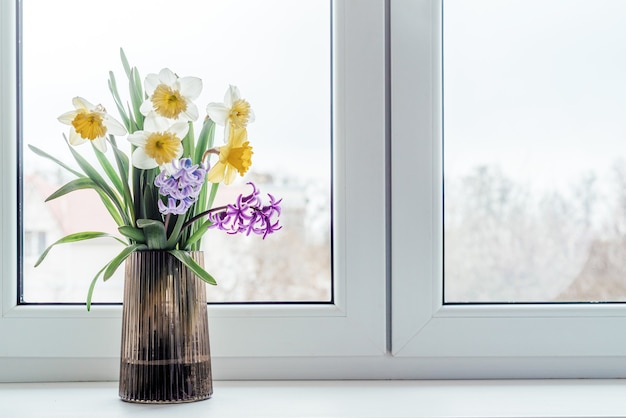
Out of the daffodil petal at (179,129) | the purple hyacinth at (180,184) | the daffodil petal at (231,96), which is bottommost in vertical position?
the purple hyacinth at (180,184)

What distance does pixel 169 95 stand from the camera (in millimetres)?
1033

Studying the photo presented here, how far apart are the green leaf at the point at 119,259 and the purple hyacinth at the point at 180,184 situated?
→ 0.07m

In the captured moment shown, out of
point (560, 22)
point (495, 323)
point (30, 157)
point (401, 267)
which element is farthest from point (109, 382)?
point (560, 22)

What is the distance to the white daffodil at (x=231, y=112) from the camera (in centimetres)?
106

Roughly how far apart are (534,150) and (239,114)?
49 centimetres

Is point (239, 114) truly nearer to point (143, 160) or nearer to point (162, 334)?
point (143, 160)

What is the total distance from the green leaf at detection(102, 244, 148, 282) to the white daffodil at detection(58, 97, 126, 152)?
135 mm

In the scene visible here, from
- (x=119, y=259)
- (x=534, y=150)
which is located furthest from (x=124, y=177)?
(x=534, y=150)

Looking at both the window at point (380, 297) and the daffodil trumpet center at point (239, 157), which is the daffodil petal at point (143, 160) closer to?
the daffodil trumpet center at point (239, 157)

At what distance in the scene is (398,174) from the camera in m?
1.23

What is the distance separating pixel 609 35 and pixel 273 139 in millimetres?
554

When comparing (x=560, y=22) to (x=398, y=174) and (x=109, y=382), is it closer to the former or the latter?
(x=398, y=174)

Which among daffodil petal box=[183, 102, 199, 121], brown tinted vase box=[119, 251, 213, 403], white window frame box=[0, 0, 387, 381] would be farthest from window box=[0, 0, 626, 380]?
daffodil petal box=[183, 102, 199, 121]

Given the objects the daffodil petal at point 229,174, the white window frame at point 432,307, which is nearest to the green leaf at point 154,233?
the daffodil petal at point 229,174
